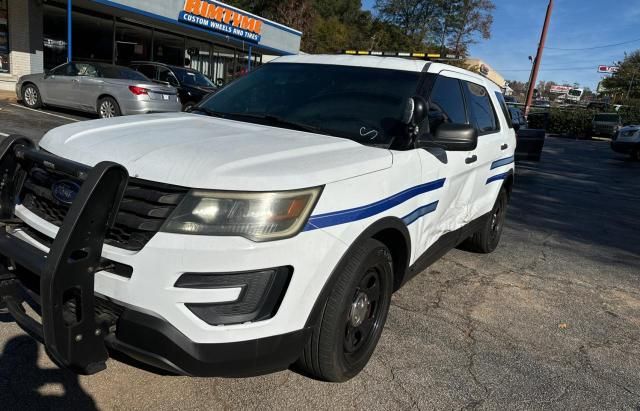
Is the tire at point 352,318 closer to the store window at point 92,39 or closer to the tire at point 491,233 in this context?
the tire at point 491,233

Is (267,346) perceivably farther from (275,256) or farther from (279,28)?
(279,28)

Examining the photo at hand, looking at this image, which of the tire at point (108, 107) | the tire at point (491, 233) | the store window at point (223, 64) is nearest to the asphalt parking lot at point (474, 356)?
the tire at point (491, 233)

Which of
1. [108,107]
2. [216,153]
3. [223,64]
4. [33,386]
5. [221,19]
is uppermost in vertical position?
[221,19]

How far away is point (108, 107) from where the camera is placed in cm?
1178

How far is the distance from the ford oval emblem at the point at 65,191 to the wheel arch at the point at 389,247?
1195mm

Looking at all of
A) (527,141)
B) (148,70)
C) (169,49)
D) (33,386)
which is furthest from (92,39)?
(33,386)

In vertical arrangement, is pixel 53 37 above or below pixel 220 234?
above

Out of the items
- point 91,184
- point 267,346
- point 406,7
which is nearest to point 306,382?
point 267,346

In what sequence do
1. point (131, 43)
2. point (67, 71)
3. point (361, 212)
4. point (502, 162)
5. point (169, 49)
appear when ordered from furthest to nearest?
point (169, 49)
point (131, 43)
point (67, 71)
point (502, 162)
point (361, 212)

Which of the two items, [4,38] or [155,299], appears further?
[4,38]

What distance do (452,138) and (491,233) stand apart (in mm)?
2556

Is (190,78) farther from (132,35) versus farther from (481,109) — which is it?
(481,109)

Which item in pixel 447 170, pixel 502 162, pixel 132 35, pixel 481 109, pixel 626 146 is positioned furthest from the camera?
pixel 132 35

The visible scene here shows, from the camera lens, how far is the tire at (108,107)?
11.6m
